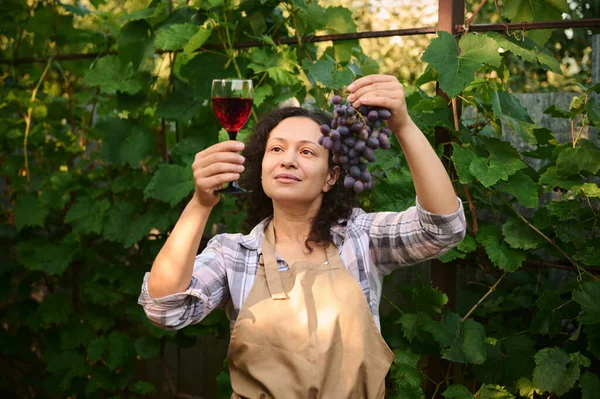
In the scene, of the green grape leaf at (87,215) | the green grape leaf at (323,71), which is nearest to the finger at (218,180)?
the green grape leaf at (323,71)

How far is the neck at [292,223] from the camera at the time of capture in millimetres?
2117

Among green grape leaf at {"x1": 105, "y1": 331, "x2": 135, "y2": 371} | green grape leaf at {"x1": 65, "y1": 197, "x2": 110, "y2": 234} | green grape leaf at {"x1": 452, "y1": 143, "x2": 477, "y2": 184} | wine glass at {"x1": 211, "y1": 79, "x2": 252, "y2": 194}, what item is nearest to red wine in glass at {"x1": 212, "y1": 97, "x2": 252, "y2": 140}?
wine glass at {"x1": 211, "y1": 79, "x2": 252, "y2": 194}

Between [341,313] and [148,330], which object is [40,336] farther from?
[341,313]

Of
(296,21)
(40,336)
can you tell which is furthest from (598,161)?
(40,336)

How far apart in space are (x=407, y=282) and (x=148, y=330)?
112cm

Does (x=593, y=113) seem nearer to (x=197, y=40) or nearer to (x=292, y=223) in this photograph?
(x=292, y=223)

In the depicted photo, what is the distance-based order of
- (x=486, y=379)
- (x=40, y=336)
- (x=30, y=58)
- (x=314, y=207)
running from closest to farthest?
(x=314, y=207), (x=486, y=379), (x=30, y=58), (x=40, y=336)

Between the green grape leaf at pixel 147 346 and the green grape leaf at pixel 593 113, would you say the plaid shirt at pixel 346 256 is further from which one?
the green grape leaf at pixel 147 346

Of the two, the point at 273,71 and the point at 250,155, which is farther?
A: the point at 273,71

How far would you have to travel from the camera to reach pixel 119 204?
3.27 metres

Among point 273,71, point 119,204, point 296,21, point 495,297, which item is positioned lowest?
point 495,297

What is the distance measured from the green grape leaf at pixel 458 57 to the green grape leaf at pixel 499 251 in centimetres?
54

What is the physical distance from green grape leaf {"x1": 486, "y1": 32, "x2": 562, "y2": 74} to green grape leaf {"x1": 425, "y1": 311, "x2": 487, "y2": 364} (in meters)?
0.83

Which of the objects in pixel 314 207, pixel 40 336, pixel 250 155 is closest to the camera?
pixel 314 207
